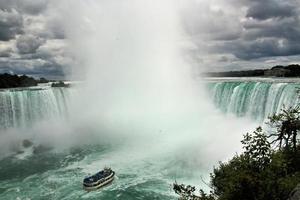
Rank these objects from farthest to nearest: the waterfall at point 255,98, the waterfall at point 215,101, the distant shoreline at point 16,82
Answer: the distant shoreline at point 16,82 < the waterfall at point 215,101 < the waterfall at point 255,98

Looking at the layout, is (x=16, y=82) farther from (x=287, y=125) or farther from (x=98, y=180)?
(x=287, y=125)

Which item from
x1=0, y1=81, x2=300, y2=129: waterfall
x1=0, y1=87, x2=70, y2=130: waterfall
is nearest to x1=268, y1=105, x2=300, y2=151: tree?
x1=0, y1=81, x2=300, y2=129: waterfall

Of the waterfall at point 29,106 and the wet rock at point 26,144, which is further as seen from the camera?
the waterfall at point 29,106

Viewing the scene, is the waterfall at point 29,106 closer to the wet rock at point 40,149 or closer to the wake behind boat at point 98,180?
the wet rock at point 40,149

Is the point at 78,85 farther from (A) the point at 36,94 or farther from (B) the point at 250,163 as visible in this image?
(B) the point at 250,163

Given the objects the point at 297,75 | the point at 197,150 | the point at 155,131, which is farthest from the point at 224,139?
the point at 297,75

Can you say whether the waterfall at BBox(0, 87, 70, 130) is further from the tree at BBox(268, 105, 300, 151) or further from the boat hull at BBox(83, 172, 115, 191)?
the tree at BBox(268, 105, 300, 151)

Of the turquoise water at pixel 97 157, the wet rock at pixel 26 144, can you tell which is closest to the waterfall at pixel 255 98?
the turquoise water at pixel 97 157
